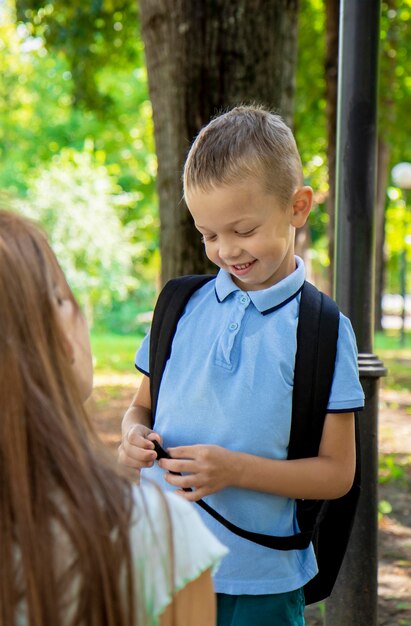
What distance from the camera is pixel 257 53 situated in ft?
13.8

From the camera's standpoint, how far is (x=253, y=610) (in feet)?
6.16

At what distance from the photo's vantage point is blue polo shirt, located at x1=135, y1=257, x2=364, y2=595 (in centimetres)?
189

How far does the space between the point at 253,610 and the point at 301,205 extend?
2.95 feet

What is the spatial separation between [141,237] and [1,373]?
30.1 metres

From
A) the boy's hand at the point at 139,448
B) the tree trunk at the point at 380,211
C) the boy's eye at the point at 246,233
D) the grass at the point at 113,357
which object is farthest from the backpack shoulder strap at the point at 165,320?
the grass at the point at 113,357

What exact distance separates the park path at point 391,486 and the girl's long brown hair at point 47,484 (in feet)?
1.18

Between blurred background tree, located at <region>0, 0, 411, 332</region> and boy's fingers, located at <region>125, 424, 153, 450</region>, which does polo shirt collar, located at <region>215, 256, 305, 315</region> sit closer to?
boy's fingers, located at <region>125, 424, 153, 450</region>

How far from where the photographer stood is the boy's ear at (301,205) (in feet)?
6.63

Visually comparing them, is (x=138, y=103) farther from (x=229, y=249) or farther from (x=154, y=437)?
(x=154, y=437)

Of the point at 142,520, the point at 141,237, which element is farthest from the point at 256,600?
the point at 141,237

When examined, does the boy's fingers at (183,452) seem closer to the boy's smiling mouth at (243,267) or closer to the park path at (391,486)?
the park path at (391,486)

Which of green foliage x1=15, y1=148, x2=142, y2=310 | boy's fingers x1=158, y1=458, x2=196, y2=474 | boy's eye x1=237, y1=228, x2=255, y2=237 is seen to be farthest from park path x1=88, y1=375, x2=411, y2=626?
green foliage x1=15, y1=148, x2=142, y2=310

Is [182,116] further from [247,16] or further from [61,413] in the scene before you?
[61,413]

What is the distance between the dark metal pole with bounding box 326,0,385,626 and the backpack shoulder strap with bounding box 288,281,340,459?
114cm
